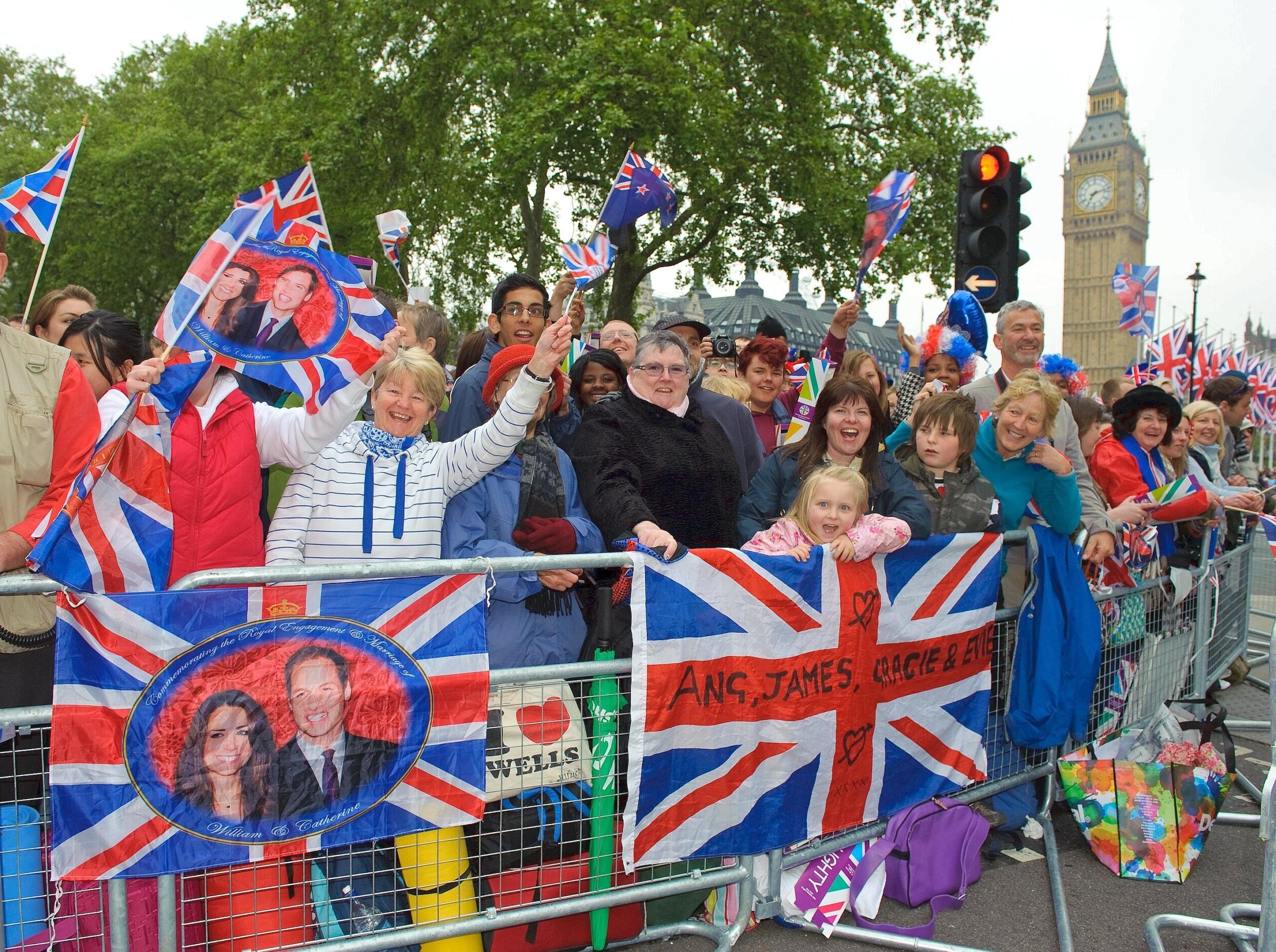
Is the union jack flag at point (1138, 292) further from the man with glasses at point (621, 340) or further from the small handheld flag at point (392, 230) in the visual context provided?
the man with glasses at point (621, 340)

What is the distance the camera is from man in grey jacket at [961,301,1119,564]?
506 cm

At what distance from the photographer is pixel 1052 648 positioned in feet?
14.5

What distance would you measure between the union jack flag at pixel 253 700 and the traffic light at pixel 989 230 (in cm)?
517

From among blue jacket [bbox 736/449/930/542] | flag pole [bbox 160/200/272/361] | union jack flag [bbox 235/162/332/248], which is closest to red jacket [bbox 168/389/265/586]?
flag pole [bbox 160/200/272/361]

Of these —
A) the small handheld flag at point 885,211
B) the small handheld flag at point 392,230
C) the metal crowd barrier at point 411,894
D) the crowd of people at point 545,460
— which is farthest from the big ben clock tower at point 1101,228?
the metal crowd barrier at point 411,894

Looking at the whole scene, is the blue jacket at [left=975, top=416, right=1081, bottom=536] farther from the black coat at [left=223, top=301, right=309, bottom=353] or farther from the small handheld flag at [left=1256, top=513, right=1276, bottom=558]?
the black coat at [left=223, top=301, right=309, bottom=353]

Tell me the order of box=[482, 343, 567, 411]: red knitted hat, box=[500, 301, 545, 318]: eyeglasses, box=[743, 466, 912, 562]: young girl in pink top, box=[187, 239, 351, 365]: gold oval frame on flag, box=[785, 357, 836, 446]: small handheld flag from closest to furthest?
box=[187, 239, 351, 365]: gold oval frame on flag → box=[743, 466, 912, 562]: young girl in pink top → box=[482, 343, 567, 411]: red knitted hat → box=[785, 357, 836, 446]: small handheld flag → box=[500, 301, 545, 318]: eyeglasses

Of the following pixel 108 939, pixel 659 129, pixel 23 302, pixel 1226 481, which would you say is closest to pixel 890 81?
pixel 659 129

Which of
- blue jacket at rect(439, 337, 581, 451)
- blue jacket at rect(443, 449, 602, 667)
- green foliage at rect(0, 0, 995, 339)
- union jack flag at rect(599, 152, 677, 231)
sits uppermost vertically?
green foliage at rect(0, 0, 995, 339)

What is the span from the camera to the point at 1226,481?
27.8 ft

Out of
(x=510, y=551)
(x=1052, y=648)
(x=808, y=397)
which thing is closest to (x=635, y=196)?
(x=808, y=397)

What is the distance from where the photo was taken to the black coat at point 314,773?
284cm

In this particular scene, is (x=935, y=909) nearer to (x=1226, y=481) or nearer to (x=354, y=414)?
(x=354, y=414)

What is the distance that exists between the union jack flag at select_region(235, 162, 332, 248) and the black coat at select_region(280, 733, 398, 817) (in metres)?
1.64
